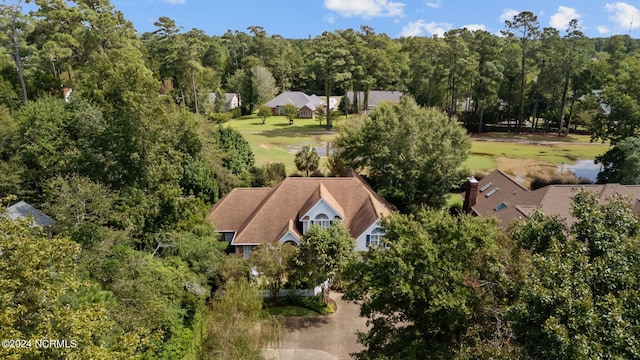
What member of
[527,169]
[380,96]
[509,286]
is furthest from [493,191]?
[380,96]

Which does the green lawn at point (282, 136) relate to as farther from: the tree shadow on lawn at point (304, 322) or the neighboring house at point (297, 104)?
the tree shadow on lawn at point (304, 322)

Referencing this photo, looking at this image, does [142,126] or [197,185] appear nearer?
[142,126]

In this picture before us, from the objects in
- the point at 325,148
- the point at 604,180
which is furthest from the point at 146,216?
the point at 604,180

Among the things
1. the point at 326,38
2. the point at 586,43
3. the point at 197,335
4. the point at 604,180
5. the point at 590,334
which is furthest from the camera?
the point at 326,38

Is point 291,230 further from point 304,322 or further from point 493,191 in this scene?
point 493,191

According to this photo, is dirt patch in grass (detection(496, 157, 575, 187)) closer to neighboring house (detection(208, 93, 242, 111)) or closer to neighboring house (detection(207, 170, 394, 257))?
neighboring house (detection(207, 170, 394, 257))

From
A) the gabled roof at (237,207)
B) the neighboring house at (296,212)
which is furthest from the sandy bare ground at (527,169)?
the gabled roof at (237,207)

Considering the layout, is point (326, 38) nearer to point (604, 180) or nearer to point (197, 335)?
point (604, 180)
